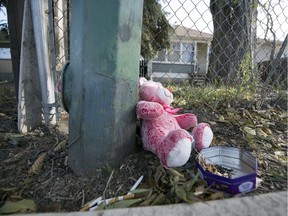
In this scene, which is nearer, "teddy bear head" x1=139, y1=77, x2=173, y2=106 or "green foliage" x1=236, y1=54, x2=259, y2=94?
"teddy bear head" x1=139, y1=77, x2=173, y2=106

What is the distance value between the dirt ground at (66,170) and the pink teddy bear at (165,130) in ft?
0.30

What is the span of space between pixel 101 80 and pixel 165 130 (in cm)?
34

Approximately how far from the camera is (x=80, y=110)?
0.99 metres

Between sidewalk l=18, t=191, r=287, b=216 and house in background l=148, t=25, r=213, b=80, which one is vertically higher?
house in background l=148, t=25, r=213, b=80

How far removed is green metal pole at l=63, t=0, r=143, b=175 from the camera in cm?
94

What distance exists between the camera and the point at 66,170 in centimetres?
107

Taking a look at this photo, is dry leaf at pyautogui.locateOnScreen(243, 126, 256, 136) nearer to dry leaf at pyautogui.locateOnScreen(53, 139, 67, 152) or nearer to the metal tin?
the metal tin

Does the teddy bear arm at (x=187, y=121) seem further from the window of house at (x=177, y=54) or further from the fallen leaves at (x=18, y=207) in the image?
the window of house at (x=177, y=54)

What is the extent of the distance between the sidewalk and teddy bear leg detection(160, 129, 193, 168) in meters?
0.17

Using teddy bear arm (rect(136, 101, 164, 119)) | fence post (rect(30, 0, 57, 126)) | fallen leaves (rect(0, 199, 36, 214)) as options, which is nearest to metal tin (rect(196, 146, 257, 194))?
teddy bear arm (rect(136, 101, 164, 119))

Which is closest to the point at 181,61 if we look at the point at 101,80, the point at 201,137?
the point at 201,137

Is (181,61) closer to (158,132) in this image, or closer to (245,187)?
(158,132)

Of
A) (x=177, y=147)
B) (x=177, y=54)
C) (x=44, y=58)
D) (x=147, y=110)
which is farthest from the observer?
(x=177, y=54)

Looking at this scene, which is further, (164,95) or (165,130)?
(164,95)
